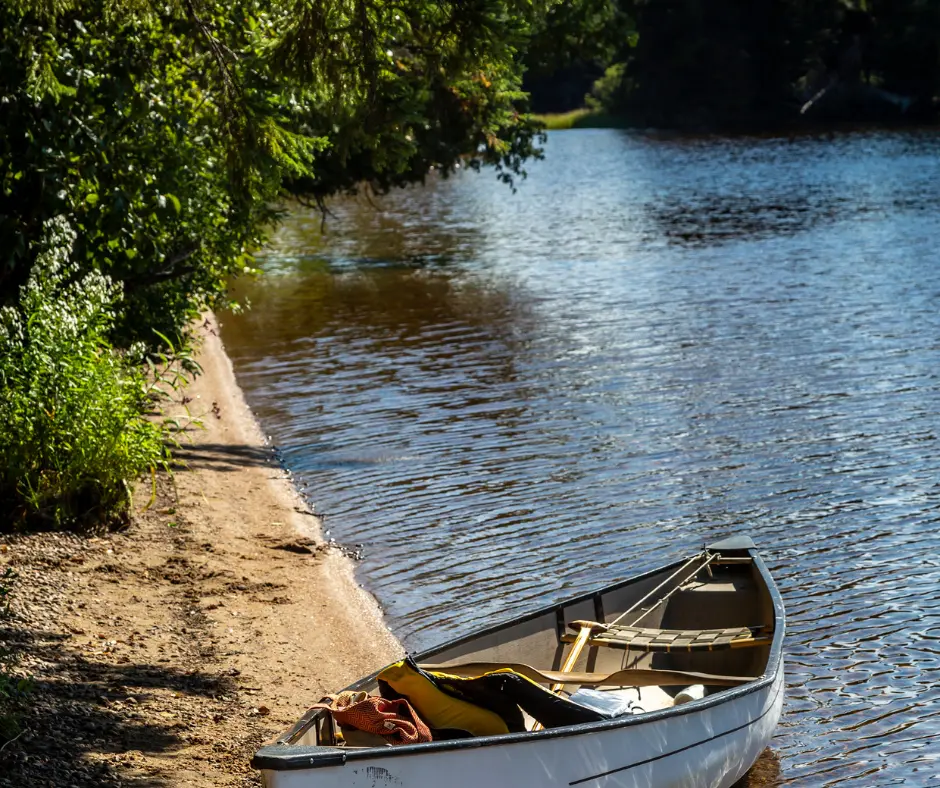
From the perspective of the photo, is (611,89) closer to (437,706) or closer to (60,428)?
(60,428)

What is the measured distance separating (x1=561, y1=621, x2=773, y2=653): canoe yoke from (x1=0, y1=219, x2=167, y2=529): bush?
16.2 feet

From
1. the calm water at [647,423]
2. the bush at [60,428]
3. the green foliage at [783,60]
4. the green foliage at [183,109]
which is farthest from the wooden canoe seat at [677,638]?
the green foliage at [783,60]

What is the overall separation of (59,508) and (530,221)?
30.1 metres

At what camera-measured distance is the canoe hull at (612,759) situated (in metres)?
6.10

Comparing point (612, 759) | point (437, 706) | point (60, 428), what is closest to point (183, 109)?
point (60, 428)

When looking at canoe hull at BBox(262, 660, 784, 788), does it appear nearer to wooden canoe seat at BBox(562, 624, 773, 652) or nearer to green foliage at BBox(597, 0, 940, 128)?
wooden canoe seat at BBox(562, 624, 773, 652)

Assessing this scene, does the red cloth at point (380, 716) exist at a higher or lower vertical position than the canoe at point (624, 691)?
higher

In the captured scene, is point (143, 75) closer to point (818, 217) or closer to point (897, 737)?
point (897, 737)

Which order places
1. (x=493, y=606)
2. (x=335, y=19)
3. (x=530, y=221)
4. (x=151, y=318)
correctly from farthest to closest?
(x=530, y=221) → (x=151, y=318) → (x=493, y=606) → (x=335, y=19)

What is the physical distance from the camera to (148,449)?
458 inches

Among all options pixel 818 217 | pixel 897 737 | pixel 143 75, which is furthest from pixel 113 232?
pixel 818 217

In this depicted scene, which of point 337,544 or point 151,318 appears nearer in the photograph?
point 337,544

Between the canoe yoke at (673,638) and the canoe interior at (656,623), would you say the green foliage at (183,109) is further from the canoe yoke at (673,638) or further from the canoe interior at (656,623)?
the canoe yoke at (673,638)

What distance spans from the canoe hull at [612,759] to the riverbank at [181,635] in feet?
5.60
